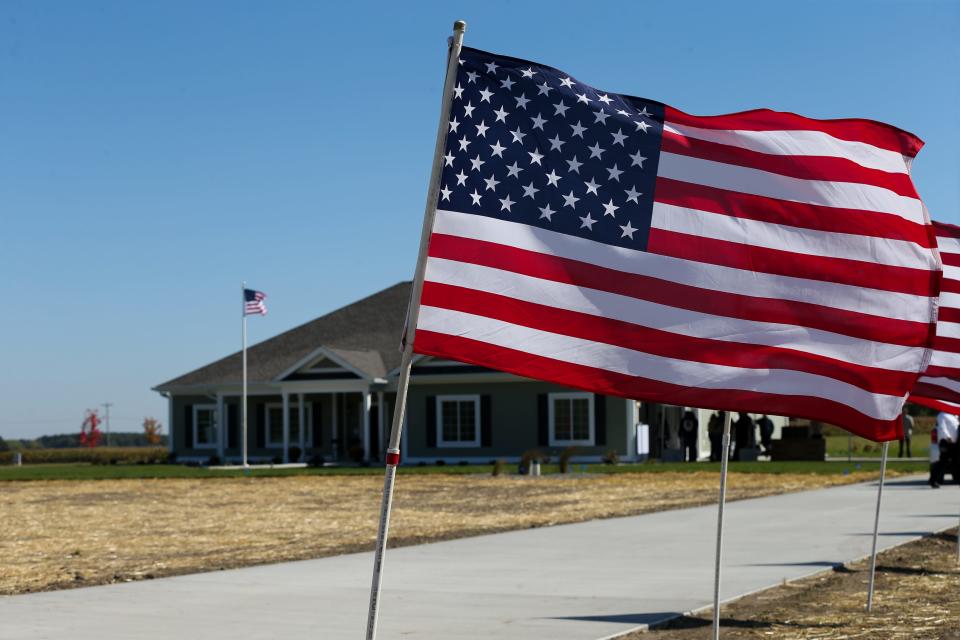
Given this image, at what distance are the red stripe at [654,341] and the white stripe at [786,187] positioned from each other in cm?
80

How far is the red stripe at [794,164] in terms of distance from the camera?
6543 millimetres

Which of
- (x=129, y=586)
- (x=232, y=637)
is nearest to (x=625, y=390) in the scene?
(x=232, y=637)

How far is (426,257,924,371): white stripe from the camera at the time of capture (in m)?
5.83

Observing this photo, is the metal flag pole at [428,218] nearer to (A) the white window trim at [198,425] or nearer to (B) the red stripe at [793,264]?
(B) the red stripe at [793,264]

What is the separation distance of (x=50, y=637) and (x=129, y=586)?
2761 mm

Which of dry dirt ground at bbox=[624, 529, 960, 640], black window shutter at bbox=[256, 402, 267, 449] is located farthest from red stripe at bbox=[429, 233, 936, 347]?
black window shutter at bbox=[256, 402, 267, 449]

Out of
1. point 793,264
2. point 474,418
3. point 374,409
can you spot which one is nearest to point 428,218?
point 793,264

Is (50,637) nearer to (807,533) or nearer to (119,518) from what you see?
(807,533)

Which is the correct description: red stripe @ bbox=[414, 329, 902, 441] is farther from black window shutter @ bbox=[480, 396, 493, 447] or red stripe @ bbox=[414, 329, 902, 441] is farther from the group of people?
the group of people

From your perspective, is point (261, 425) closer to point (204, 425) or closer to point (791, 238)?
point (204, 425)

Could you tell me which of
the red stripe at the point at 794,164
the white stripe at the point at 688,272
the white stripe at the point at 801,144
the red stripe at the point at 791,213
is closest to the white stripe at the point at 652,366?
the white stripe at the point at 688,272

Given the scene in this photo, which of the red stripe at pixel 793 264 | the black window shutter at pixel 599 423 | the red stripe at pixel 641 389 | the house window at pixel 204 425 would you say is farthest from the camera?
the house window at pixel 204 425

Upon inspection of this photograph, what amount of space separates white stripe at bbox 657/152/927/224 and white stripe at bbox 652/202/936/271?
155 millimetres

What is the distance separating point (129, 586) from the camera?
11109mm
